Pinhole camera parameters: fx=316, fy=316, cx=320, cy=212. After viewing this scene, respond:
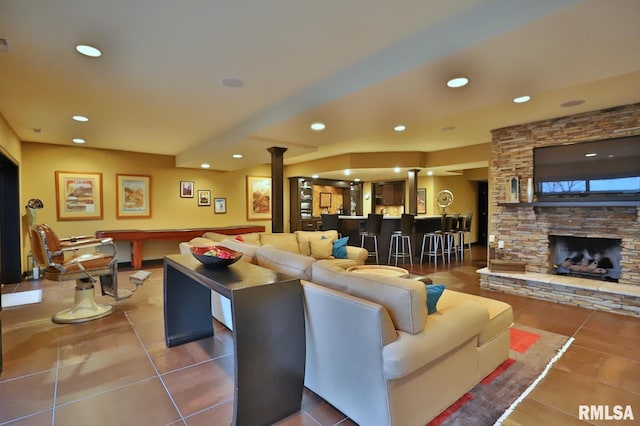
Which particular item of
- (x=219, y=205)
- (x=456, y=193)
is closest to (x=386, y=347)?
(x=219, y=205)

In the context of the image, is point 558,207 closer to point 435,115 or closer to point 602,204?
point 602,204

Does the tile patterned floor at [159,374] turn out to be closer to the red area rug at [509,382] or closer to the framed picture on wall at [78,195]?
the red area rug at [509,382]

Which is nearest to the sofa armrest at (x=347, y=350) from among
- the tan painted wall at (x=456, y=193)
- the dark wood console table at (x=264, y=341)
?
the dark wood console table at (x=264, y=341)

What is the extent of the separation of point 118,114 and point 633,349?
601 cm

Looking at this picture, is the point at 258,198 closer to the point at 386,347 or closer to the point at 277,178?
the point at 277,178

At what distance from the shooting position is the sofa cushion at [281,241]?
5.02 m

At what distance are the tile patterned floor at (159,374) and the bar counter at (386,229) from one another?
12.7ft

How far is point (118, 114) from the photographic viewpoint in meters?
4.05

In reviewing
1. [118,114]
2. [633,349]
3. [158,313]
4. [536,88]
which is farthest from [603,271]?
[118,114]

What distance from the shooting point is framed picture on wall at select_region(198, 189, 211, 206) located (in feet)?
25.8

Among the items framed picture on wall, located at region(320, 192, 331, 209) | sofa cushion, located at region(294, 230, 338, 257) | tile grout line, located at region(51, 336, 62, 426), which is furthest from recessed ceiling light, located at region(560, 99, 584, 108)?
framed picture on wall, located at region(320, 192, 331, 209)

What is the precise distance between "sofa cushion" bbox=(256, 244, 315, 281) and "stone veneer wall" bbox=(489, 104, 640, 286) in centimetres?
388

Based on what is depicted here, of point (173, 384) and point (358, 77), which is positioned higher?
point (358, 77)

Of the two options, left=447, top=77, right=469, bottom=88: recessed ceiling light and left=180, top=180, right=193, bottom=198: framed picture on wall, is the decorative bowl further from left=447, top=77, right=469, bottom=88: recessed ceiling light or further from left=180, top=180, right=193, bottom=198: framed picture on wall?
left=180, top=180, right=193, bottom=198: framed picture on wall
